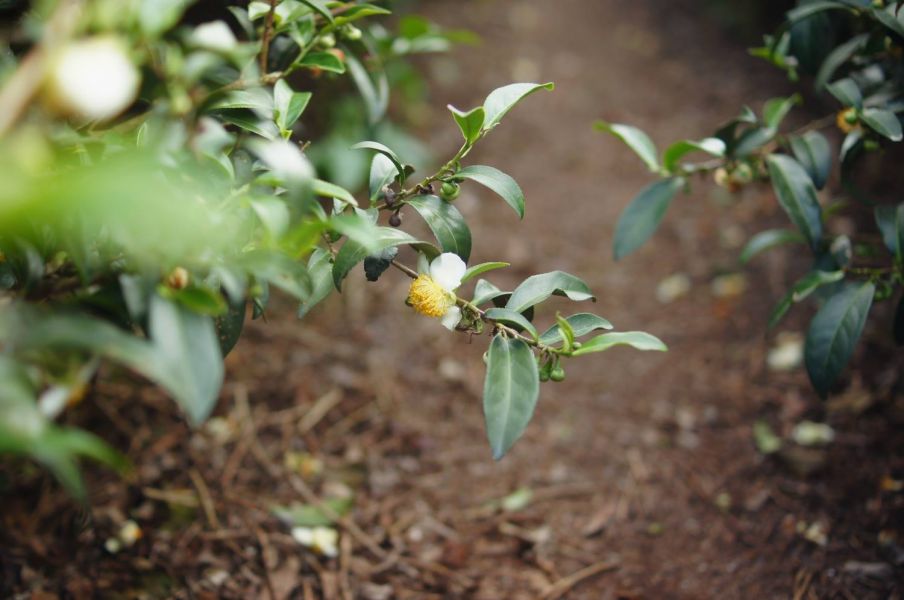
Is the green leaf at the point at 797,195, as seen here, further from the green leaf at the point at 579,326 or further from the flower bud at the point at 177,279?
the flower bud at the point at 177,279

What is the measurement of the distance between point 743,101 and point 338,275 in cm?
251

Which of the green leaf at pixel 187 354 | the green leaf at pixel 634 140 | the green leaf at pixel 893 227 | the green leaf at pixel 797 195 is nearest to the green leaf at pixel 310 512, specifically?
the green leaf at pixel 187 354

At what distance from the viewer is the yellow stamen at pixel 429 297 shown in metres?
0.88

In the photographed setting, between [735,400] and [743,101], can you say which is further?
[743,101]

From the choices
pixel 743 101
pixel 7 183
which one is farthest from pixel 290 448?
pixel 743 101

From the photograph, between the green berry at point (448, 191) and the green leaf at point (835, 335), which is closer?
the green berry at point (448, 191)

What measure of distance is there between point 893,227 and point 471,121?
32.4 inches

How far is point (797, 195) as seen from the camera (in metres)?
1.16

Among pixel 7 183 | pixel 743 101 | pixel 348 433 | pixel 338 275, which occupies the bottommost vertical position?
pixel 348 433

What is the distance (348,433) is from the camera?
161 cm

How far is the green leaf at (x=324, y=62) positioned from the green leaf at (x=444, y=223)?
0.25 m

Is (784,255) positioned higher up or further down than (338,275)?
further down

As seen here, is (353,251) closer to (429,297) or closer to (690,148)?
(429,297)

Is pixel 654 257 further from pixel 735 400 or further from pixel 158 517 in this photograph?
pixel 158 517
